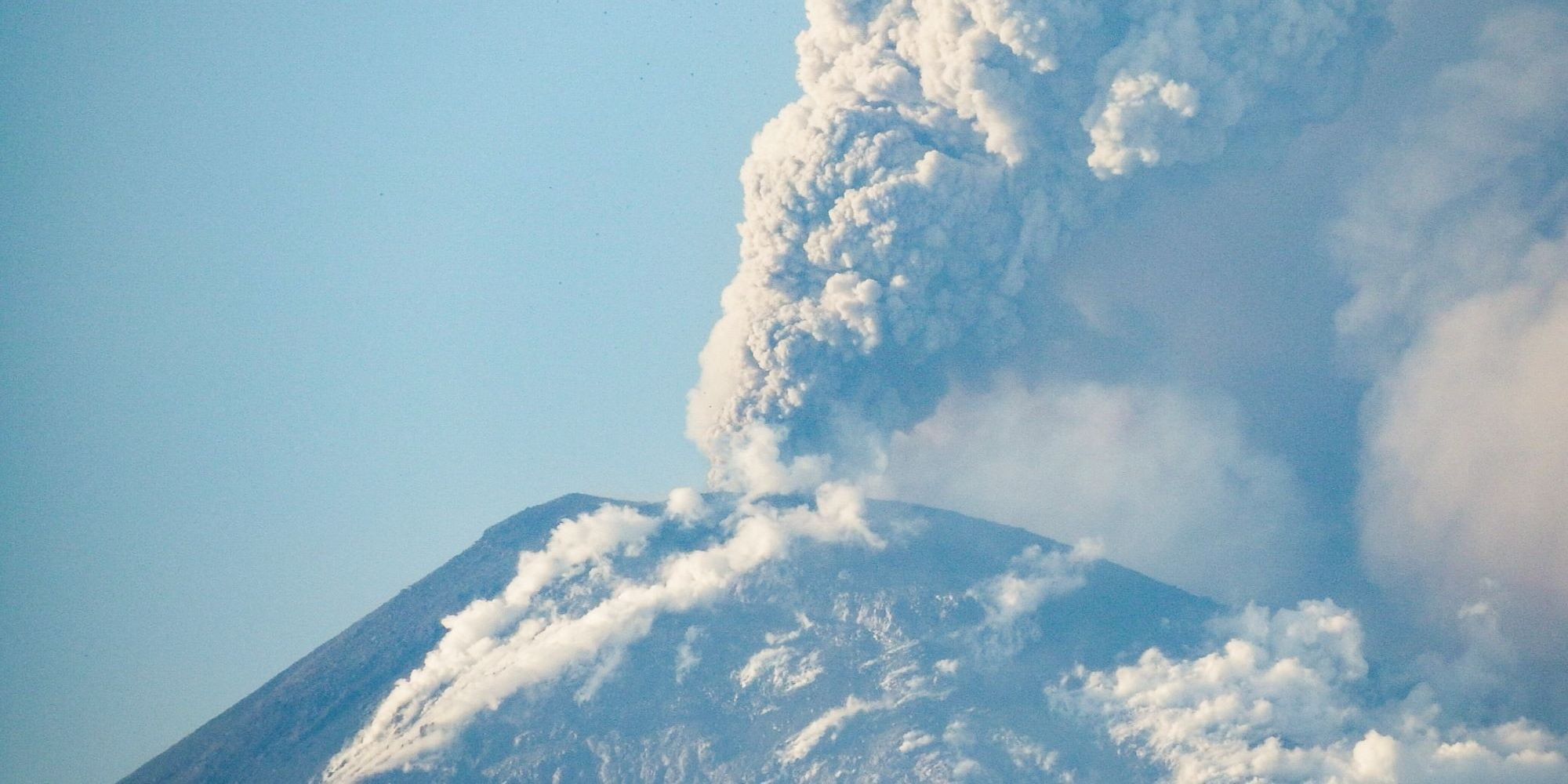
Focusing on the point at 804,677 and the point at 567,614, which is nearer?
the point at 804,677

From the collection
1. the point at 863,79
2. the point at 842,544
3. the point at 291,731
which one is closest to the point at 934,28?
the point at 863,79

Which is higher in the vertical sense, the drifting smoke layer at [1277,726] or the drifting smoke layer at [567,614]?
the drifting smoke layer at [567,614]

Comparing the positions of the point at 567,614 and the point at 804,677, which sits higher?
the point at 567,614

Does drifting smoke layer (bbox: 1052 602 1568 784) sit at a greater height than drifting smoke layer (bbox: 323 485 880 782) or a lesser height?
lesser

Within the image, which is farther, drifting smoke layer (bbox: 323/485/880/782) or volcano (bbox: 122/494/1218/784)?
drifting smoke layer (bbox: 323/485/880/782)

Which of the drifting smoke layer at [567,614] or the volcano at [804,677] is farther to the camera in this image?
the drifting smoke layer at [567,614]
